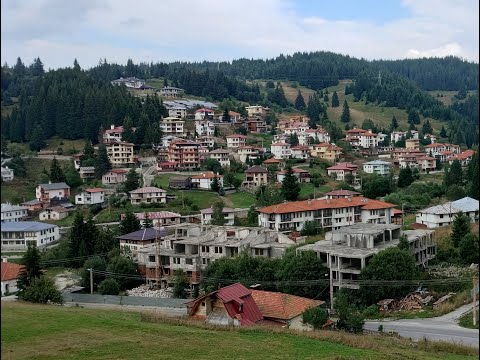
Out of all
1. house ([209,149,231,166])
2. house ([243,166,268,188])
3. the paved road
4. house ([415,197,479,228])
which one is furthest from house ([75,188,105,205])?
the paved road

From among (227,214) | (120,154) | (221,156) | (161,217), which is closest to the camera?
(161,217)

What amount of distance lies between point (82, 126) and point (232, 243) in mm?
24718

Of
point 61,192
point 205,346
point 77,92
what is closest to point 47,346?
point 205,346

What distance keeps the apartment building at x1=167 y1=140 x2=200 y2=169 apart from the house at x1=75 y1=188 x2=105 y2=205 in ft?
22.2

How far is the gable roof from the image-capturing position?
1211 centimetres

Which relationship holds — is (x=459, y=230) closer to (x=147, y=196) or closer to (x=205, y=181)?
(x=147, y=196)

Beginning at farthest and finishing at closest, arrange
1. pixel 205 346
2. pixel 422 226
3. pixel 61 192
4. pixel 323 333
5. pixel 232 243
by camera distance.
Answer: pixel 61 192
pixel 422 226
pixel 232 243
pixel 323 333
pixel 205 346

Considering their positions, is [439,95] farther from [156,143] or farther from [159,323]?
[159,323]

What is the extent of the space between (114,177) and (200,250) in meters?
14.7

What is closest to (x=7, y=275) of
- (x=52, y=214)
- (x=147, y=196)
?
(x=147, y=196)

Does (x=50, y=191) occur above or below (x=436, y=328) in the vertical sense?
above

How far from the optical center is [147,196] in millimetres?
28266

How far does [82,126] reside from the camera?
4066 centimetres

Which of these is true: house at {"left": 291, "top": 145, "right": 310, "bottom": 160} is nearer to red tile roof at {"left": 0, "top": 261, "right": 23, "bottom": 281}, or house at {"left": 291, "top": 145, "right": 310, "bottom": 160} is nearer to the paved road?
the paved road
